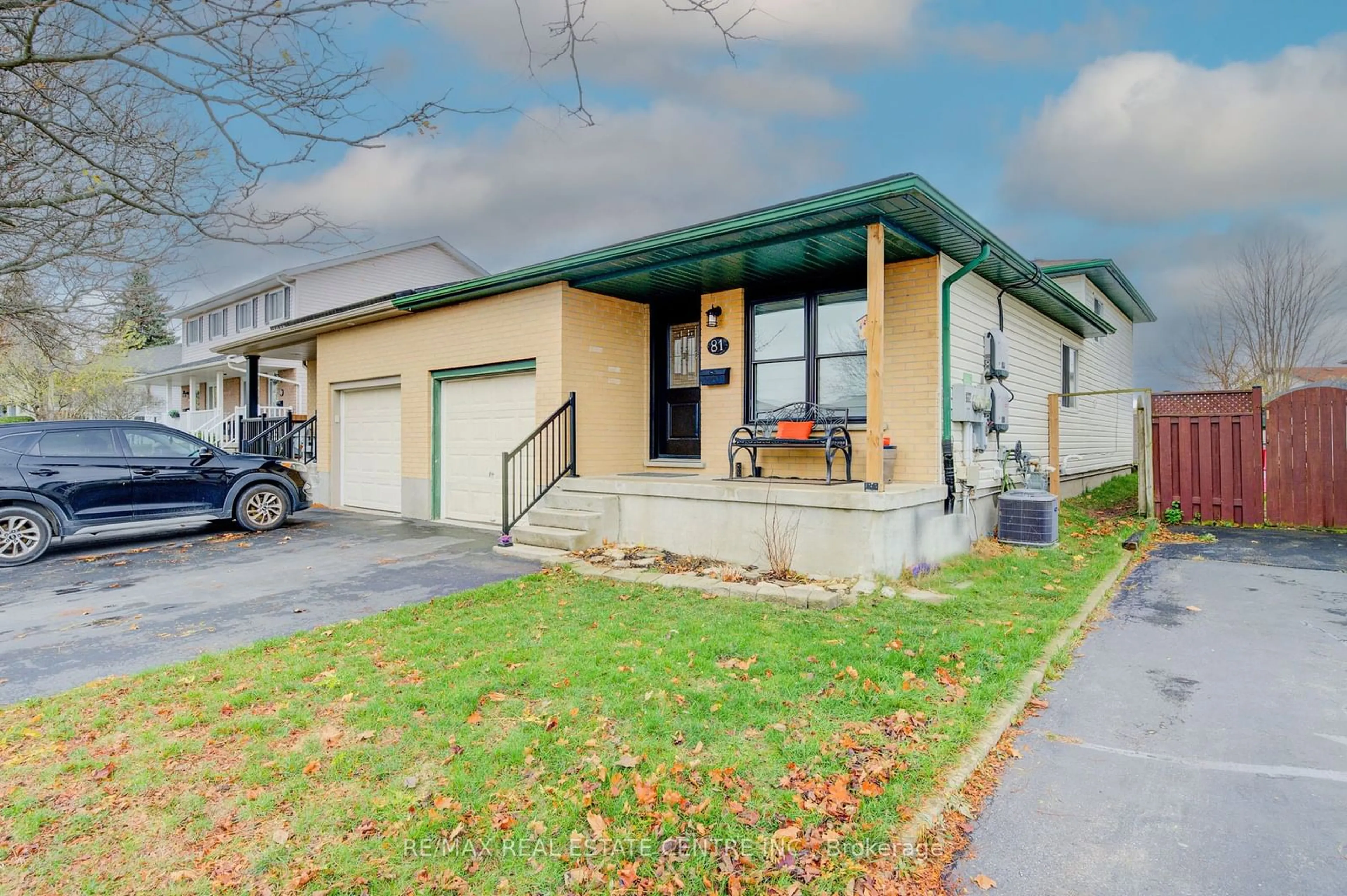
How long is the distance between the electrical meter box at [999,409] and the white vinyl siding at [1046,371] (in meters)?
0.22

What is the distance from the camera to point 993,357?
7797 mm

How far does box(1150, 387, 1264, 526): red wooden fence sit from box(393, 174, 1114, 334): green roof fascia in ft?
6.81

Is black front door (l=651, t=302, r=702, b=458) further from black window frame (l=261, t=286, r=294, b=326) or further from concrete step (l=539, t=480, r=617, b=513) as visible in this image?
black window frame (l=261, t=286, r=294, b=326)

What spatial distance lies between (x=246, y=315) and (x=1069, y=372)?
2652 cm

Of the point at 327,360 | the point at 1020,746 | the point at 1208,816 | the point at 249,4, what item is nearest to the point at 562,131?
the point at 249,4

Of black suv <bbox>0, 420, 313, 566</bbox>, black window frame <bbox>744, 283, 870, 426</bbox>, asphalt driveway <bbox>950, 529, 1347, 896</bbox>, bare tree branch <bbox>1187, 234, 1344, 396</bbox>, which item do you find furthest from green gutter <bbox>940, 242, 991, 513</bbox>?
bare tree branch <bbox>1187, 234, 1344, 396</bbox>

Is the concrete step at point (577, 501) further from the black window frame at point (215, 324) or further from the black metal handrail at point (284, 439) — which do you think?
the black window frame at point (215, 324)

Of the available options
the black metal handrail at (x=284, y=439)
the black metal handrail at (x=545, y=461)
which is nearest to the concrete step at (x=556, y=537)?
the black metal handrail at (x=545, y=461)

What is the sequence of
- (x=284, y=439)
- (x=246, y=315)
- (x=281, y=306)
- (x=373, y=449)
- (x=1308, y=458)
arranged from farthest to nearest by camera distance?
(x=246, y=315) → (x=281, y=306) → (x=284, y=439) → (x=373, y=449) → (x=1308, y=458)

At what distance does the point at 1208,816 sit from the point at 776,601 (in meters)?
3.06

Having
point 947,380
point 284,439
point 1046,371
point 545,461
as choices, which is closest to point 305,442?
point 284,439

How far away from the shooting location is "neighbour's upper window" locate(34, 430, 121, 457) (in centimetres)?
758

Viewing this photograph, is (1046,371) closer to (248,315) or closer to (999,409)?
(999,409)

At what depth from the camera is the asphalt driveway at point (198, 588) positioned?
4227 millimetres
